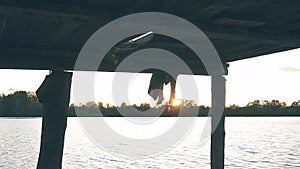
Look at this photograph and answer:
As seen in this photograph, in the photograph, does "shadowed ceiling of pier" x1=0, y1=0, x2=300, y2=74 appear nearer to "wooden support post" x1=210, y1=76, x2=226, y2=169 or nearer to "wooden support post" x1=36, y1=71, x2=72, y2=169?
"wooden support post" x1=36, y1=71, x2=72, y2=169

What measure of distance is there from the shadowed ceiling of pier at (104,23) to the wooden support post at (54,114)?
0.41 metres

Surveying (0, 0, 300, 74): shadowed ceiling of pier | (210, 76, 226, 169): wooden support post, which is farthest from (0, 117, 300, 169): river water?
(0, 0, 300, 74): shadowed ceiling of pier

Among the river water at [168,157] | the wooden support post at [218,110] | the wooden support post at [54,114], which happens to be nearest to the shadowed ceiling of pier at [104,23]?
the wooden support post at [54,114]

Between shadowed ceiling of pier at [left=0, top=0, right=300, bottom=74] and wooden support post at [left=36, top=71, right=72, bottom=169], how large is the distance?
409 millimetres

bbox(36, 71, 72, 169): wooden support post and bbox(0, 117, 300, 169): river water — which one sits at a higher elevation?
bbox(36, 71, 72, 169): wooden support post

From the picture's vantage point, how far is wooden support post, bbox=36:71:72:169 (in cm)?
1005

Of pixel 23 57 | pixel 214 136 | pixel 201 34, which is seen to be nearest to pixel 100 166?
pixel 214 136

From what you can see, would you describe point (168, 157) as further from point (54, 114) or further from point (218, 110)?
point (54, 114)

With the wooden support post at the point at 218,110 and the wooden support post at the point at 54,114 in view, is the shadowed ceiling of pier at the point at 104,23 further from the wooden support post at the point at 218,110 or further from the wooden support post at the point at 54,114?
the wooden support post at the point at 218,110

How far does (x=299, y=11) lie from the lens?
6652 mm

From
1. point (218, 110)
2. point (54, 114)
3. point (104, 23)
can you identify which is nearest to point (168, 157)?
point (218, 110)

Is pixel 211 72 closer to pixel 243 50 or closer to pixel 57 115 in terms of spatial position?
pixel 243 50

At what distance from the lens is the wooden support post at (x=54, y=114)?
33.0ft

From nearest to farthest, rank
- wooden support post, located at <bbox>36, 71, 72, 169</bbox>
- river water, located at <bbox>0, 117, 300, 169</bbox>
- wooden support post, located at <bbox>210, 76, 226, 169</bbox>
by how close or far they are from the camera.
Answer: wooden support post, located at <bbox>36, 71, 72, 169</bbox> → wooden support post, located at <bbox>210, 76, 226, 169</bbox> → river water, located at <bbox>0, 117, 300, 169</bbox>
